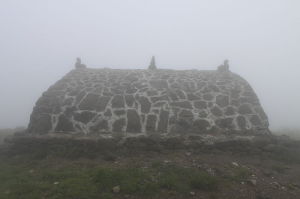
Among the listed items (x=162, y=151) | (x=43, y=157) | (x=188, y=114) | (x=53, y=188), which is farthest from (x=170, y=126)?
(x=53, y=188)

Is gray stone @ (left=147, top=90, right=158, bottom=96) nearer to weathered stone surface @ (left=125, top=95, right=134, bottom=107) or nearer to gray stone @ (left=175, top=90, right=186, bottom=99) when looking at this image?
weathered stone surface @ (left=125, top=95, right=134, bottom=107)

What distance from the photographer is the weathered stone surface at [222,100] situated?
44.2 feet

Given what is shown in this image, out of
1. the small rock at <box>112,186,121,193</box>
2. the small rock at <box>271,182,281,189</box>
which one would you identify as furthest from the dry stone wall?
the small rock at <box>112,186,121,193</box>

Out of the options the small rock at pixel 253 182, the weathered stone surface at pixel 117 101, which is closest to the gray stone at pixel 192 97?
the weathered stone surface at pixel 117 101

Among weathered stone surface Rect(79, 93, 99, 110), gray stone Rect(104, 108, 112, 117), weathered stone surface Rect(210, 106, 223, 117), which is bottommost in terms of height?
gray stone Rect(104, 108, 112, 117)

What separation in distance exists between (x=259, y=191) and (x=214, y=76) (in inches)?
374

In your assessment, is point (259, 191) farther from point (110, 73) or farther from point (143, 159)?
point (110, 73)

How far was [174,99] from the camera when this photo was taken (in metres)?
13.5

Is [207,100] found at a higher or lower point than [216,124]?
higher

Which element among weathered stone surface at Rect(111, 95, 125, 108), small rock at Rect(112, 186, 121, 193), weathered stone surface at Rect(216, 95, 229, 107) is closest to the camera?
small rock at Rect(112, 186, 121, 193)

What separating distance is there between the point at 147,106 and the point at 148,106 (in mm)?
47

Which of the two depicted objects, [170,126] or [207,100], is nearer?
[170,126]

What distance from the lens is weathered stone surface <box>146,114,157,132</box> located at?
11961mm

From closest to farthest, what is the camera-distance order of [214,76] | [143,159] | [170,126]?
[143,159] → [170,126] → [214,76]
